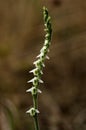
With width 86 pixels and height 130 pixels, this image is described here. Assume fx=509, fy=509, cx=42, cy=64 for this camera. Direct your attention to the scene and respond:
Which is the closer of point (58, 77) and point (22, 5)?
point (22, 5)

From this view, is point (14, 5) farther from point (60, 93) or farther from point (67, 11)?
point (60, 93)

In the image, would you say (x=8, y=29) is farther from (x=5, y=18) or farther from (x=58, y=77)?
(x=58, y=77)

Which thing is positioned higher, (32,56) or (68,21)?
(68,21)

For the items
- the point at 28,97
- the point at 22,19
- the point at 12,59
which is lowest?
the point at 28,97

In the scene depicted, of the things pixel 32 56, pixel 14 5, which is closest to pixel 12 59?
pixel 32 56

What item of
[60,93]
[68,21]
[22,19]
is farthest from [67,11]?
[60,93]

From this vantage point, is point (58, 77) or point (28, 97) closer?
point (28, 97)
